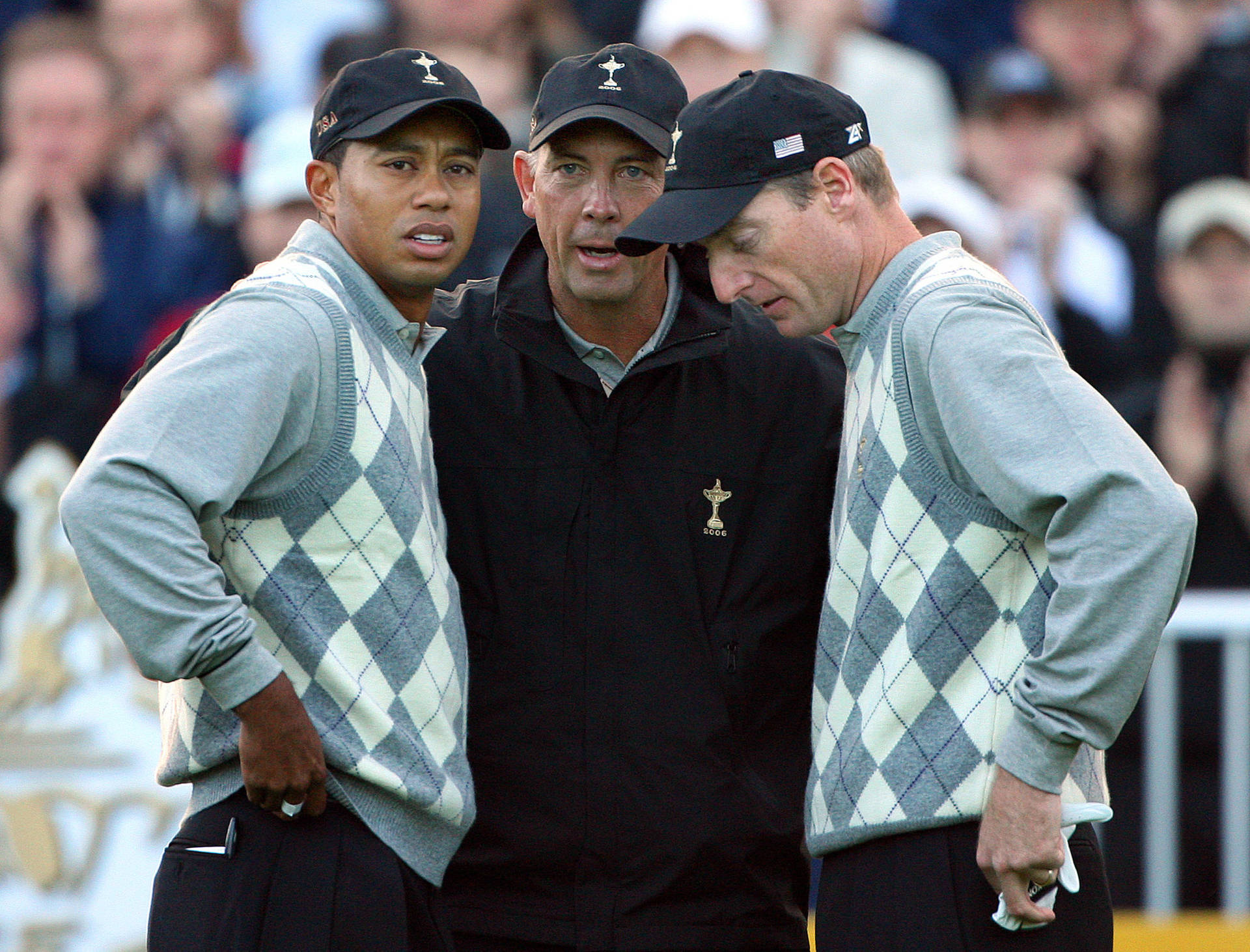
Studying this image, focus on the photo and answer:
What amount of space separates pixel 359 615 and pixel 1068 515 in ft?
3.61

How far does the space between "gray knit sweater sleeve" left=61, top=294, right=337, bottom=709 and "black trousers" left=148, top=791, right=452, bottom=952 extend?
0.29 metres

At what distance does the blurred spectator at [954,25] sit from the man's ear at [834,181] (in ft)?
12.9

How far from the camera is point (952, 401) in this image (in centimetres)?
248

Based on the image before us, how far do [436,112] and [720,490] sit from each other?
0.88 m

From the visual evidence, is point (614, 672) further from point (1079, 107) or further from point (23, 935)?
point (1079, 107)

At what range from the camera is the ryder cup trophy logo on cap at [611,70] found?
3.19 m

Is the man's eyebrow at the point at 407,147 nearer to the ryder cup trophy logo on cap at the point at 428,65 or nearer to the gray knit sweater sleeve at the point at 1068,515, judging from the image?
the ryder cup trophy logo on cap at the point at 428,65

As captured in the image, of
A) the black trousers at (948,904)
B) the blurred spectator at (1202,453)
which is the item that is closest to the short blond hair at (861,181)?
the black trousers at (948,904)

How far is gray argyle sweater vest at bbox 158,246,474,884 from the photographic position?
2662mm

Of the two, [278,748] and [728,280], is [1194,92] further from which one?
[278,748]

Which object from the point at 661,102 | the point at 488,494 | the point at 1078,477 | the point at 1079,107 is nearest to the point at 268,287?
the point at 488,494

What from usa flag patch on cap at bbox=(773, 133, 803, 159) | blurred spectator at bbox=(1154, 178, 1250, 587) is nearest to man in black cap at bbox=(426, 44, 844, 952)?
usa flag patch on cap at bbox=(773, 133, 803, 159)

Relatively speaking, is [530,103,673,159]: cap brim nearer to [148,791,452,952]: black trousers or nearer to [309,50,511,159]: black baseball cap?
[309,50,511,159]: black baseball cap

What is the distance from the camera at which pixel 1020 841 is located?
245 cm
